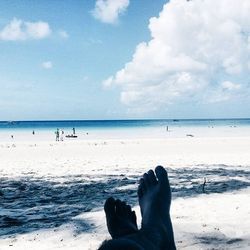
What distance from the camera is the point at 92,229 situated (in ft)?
12.4

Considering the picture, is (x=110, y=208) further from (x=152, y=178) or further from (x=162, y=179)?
(x=152, y=178)

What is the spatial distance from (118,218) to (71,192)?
3178mm

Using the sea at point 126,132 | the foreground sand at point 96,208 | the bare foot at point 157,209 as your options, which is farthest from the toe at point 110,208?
the sea at point 126,132

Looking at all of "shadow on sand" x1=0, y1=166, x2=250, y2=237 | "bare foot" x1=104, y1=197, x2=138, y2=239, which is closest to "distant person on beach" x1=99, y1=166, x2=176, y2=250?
"bare foot" x1=104, y1=197, x2=138, y2=239

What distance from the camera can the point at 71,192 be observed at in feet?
19.7

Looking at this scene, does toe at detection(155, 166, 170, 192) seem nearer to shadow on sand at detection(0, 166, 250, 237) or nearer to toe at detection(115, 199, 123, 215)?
toe at detection(115, 199, 123, 215)

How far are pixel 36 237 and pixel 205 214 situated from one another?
1.87 meters

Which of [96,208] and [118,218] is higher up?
[118,218]

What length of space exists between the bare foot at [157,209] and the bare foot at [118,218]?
0.34 feet

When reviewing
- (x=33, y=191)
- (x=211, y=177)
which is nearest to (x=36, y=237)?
(x=33, y=191)

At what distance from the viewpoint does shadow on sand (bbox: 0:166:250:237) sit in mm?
4223

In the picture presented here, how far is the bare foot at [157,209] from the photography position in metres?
2.45

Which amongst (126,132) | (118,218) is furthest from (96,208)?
(126,132)

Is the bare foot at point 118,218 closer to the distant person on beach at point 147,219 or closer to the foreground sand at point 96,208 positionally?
the distant person on beach at point 147,219
